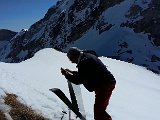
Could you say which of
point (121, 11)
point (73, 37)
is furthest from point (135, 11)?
point (73, 37)

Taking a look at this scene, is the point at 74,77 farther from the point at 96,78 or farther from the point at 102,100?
the point at 102,100

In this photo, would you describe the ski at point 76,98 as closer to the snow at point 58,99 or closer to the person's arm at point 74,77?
the person's arm at point 74,77

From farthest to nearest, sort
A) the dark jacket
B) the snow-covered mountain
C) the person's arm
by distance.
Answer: the snow-covered mountain < the person's arm < the dark jacket

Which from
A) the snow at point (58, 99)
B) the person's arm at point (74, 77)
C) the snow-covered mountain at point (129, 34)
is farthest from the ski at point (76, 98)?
the snow-covered mountain at point (129, 34)

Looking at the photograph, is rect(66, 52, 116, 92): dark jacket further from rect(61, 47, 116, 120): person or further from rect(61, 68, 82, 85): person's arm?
rect(61, 68, 82, 85): person's arm

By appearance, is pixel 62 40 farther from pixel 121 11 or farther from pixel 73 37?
pixel 121 11

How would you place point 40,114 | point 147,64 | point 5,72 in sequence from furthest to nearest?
point 147,64
point 5,72
point 40,114

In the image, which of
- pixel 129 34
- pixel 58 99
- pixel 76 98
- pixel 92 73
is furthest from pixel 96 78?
pixel 129 34

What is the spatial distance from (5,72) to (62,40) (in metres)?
167

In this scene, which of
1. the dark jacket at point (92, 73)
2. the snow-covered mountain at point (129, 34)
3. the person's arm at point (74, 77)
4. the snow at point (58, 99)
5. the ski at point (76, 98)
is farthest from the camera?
the snow-covered mountain at point (129, 34)

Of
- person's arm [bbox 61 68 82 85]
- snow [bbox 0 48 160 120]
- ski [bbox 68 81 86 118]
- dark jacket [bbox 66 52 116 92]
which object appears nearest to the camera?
dark jacket [bbox 66 52 116 92]

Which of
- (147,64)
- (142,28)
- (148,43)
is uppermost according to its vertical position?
(142,28)

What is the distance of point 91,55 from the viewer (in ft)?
25.5

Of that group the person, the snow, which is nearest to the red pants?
the person
